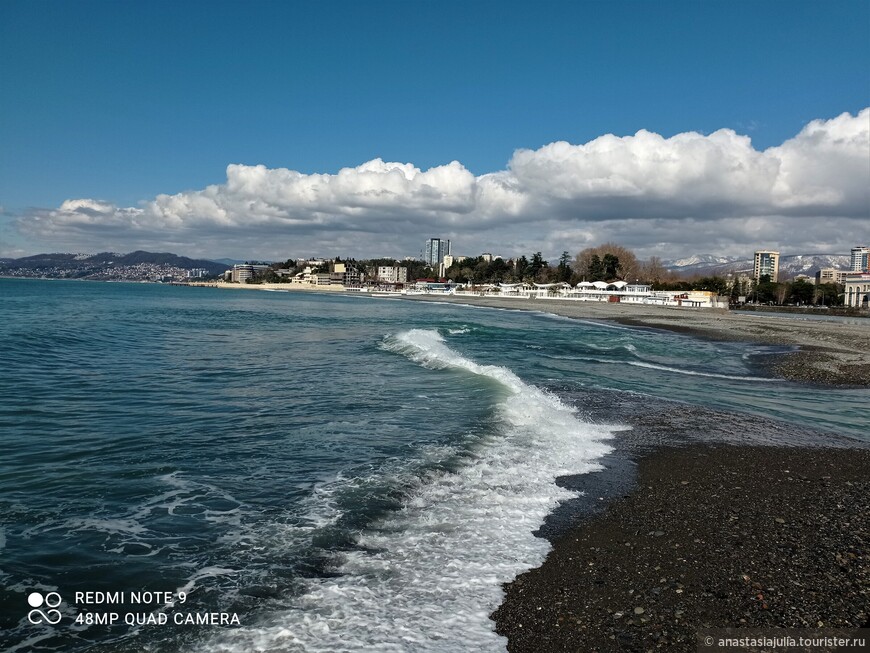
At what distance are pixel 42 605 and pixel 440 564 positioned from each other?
3.65m

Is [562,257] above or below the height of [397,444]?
above

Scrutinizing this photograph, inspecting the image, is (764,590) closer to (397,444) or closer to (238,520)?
(238,520)

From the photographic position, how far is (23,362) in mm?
17703

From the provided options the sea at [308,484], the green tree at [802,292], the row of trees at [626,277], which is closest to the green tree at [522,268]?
the row of trees at [626,277]

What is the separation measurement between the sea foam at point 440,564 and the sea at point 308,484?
0.02 meters

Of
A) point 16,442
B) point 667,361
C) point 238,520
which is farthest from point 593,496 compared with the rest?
point 667,361

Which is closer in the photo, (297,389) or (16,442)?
(16,442)

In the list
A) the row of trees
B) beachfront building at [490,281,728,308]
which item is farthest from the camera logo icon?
the row of trees

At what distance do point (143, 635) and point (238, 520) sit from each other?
2219mm

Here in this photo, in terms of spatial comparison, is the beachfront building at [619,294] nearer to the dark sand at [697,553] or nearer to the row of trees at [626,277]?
the row of trees at [626,277]

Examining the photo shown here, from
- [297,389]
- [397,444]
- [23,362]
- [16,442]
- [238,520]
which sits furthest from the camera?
[23,362]

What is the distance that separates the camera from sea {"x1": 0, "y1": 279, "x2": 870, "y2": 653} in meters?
4.64

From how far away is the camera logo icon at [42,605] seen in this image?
459 centimetres

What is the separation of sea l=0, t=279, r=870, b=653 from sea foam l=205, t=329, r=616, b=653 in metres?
0.02
